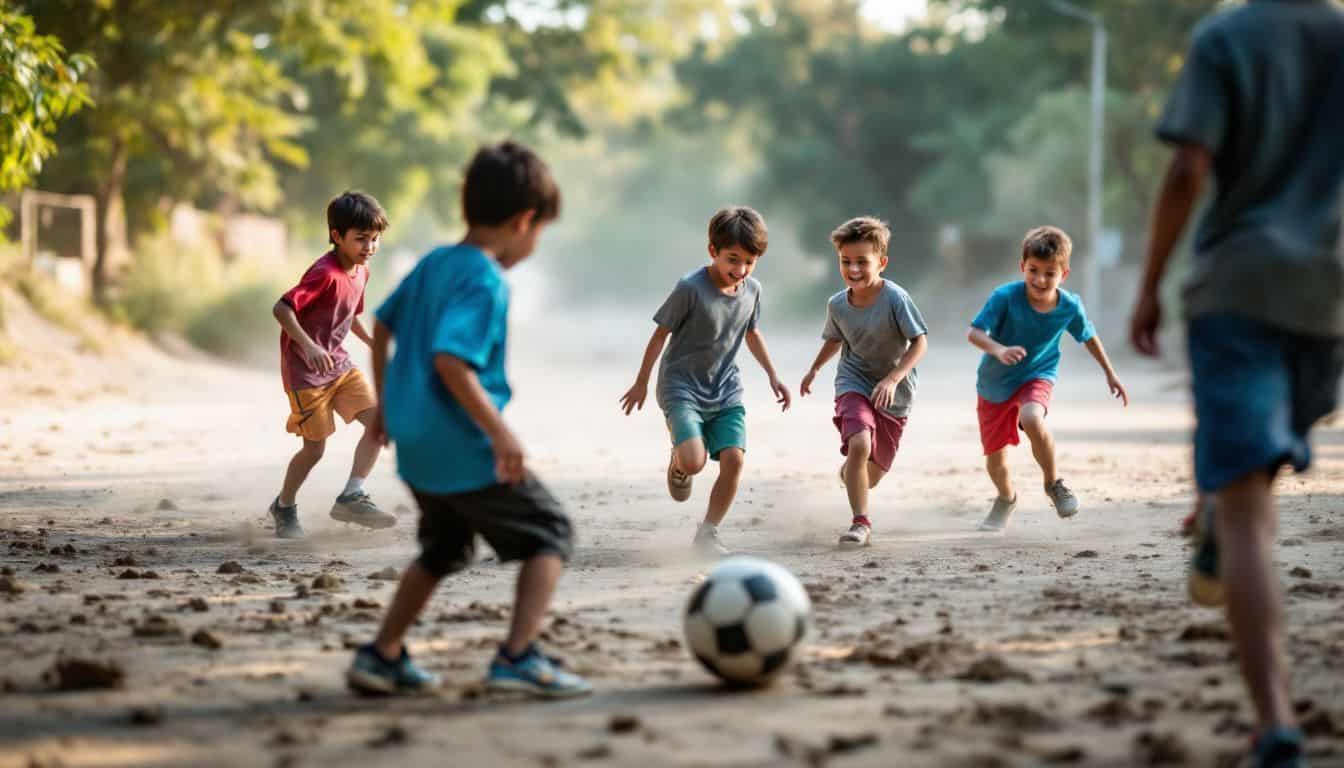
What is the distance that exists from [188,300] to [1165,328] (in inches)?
694

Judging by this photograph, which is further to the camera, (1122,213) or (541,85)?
(1122,213)

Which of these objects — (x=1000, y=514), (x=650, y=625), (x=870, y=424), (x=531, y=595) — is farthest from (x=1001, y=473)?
(x=531, y=595)

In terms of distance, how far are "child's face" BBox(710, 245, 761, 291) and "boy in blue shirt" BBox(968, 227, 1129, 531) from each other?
1.24 metres

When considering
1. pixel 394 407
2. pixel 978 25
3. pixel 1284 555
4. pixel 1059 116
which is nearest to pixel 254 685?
pixel 394 407

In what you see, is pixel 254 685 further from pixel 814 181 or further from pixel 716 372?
pixel 814 181

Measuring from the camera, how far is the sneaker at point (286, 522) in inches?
307

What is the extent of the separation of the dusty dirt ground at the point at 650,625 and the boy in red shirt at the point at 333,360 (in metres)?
0.23

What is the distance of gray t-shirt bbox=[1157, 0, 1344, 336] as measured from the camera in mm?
3807

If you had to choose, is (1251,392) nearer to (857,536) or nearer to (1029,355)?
(857,536)

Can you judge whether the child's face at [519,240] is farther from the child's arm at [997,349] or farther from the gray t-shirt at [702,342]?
the child's arm at [997,349]

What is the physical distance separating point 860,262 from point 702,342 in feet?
2.79

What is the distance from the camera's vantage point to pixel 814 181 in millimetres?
51562

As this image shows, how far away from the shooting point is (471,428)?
4328mm

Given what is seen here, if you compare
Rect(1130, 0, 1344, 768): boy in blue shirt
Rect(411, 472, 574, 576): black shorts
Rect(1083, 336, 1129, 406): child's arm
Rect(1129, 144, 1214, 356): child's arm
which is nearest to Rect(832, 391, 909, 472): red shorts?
Rect(1083, 336, 1129, 406): child's arm
